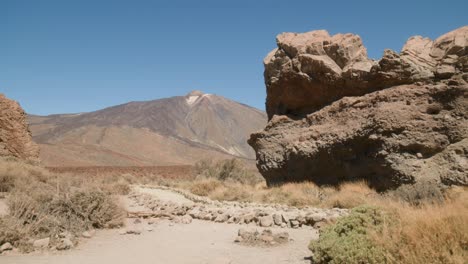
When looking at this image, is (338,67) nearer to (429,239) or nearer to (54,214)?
(54,214)

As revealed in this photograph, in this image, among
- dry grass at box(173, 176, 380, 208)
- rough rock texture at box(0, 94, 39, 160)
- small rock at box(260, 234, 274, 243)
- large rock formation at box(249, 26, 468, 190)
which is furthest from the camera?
rough rock texture at box(0, 94, 39, 160)

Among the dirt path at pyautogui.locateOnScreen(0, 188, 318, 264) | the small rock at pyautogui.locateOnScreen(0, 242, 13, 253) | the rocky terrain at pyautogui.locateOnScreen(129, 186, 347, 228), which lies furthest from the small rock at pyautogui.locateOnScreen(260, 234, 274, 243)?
the small rock at pyautogui.locateOnScreen(0, 242, 13, 253)

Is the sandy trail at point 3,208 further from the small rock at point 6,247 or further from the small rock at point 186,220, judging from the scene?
the small rock at point 186,220

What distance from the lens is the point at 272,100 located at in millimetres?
18766

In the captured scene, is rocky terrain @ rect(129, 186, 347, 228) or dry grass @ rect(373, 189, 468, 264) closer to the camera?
dry grass @ rect(373, 189, 468, 264)

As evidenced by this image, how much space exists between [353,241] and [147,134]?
11062 cm

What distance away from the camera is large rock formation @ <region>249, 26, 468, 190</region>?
11961 mm

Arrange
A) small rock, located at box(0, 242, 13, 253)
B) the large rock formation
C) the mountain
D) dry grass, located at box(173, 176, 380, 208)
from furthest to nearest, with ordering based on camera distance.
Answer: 1. the mountain
2. the large rock formation
3. dry grass, located at box(173, 176, 380, 208)
4. small rock, located at box(0, 242, 13, 253)

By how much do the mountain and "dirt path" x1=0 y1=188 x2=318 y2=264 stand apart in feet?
189

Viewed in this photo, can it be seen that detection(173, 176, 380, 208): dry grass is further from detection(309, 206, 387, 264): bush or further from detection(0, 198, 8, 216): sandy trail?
detection(0, 198, 8, 216): sandy trail

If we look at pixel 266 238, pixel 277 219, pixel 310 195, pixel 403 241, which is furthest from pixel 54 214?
pixel 310 195

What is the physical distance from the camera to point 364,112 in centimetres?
1405

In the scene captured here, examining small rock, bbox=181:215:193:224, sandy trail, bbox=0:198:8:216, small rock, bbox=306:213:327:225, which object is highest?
sandy trail, bbox=0:198:8:216

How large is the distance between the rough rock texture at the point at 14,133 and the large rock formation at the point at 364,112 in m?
13.5
